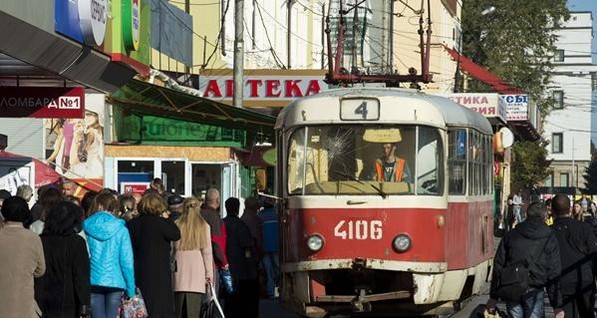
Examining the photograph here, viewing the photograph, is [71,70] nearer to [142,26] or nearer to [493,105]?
[142,26]

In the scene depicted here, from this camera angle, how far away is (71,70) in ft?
60.6

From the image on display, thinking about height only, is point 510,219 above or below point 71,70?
below

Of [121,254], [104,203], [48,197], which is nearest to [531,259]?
[121,254]

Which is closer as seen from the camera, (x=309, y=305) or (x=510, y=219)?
(x=309, y=305)

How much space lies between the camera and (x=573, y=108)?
11931cm

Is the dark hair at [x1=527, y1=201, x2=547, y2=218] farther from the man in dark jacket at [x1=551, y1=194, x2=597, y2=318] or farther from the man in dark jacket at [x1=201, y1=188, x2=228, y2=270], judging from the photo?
the man in dark jacket at [x1=201, y1=188, x2=228, y2=270]

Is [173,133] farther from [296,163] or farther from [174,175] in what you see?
[296,163]

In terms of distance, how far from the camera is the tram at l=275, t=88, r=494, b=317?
53.5 ft

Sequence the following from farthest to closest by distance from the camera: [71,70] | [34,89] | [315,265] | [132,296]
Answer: [34,89]
[71,70]
[315,265]
[132,296]

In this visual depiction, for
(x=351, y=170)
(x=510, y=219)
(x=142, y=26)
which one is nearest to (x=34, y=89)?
(x=142, y=26)

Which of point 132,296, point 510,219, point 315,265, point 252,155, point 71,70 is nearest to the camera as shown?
point 132,296

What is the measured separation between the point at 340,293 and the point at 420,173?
64.6 inches

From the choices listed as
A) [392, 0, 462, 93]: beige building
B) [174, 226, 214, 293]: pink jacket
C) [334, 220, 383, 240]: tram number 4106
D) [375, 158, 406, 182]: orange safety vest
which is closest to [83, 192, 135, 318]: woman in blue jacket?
[174, 226, 214, 293]: pink jacket

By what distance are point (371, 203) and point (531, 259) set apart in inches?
111
